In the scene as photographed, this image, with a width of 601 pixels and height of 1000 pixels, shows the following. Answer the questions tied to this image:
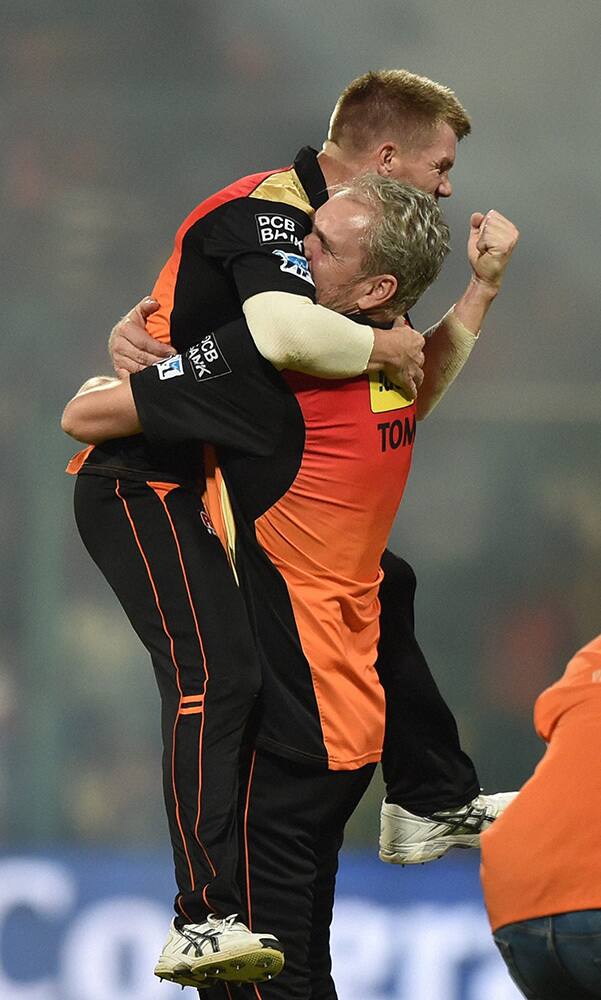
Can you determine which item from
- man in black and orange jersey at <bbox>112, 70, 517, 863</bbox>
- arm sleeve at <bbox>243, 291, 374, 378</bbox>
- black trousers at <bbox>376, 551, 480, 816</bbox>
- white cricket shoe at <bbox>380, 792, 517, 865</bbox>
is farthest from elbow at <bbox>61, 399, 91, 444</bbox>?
white cricket shoe at <bbox>380, 792, 517, 865</bbox>

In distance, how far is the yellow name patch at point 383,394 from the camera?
Answer: 208 cm

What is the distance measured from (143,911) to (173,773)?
1671 millimetres

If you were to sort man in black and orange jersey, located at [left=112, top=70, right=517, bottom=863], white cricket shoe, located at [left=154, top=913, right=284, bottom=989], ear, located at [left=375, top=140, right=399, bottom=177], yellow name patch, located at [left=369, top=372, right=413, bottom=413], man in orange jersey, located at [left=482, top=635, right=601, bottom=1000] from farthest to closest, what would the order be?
1. ear, located at [left=375, top=140, right=399, bottom=177]
2. yellow name patch, located at [left=369, top=372, right=413, bottom=413]
3. man in black and orange jersey, located at [left=112, top=70, right=517, bottom=863]
4. white cricket shoe, located at [left=154, top=913, right=284, bottom=989]
5. man in orange jersey, located at [left=482, top=635, right=601, bottom=1000]

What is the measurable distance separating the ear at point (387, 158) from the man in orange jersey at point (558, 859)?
0.93 meters

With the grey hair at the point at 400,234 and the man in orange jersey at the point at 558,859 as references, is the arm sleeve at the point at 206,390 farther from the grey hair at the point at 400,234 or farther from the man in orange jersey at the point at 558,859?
the man in orange jersey at the point at 558,859

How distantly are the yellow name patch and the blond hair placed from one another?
414mm

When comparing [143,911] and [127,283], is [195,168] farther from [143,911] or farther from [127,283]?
[143,911]

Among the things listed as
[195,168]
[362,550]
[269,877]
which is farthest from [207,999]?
[195,168]

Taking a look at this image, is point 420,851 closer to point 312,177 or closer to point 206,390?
point 206,390

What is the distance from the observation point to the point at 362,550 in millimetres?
2127

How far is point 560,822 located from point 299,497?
66 centimetres

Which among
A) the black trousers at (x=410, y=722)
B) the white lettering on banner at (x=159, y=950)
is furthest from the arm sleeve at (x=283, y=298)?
the white lettering on banner at (x=159, y=950)

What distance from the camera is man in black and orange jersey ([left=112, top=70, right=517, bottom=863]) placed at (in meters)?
1.98

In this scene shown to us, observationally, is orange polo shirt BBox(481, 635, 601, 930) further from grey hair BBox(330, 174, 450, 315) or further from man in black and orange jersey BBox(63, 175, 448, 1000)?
grey hair BBox(330, 174, 450, 315)
